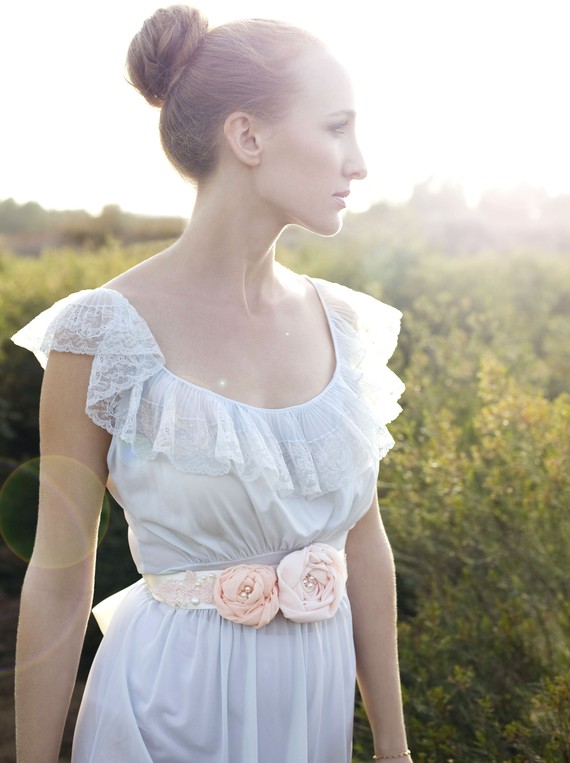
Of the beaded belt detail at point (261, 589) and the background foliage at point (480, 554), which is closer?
the beaded belt detail at point (261, 589)

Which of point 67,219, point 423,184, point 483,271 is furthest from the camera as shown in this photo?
point 423,184

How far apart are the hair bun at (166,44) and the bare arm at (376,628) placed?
94 cm

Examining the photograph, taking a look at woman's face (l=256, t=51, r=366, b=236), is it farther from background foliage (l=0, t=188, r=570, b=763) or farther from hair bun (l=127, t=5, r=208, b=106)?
background foliage (l=0, t=188, r=570, b=763)

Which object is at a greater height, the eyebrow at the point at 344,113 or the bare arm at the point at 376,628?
the eyebrow at the point at 344,113

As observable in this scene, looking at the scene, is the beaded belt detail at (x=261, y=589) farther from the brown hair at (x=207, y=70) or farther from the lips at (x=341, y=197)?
the brown hair at (x=207, y=70)

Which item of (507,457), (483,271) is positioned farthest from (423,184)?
(507,457)

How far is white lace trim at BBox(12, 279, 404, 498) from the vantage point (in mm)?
1407

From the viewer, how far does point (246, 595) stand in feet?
4.78

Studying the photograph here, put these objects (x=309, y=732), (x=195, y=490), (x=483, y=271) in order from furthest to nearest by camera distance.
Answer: (x=483, y=271) < (x=309, y=732) < (x=195, y=490)

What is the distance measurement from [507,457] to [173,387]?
5.05 feet

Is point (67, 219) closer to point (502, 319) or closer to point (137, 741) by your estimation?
point (502, 319)

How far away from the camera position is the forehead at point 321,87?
1.50 meters

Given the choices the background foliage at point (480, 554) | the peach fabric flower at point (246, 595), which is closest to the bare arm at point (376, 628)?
the peach fabric flower at point (246, 595)

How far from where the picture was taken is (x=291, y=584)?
4.84 feet
